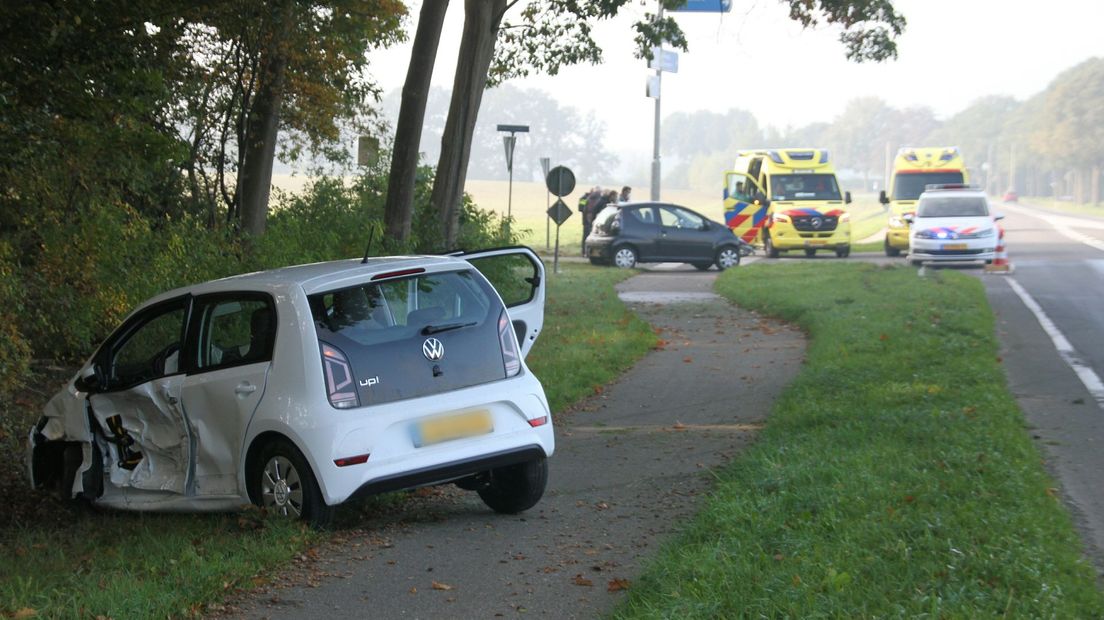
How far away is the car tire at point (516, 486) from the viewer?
7.19 meters

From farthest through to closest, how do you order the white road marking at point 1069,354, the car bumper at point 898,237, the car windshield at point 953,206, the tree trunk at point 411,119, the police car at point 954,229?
the car bumper at point 898,237 → the car windshield at point 953,206 → the police car at point 954,229 → the tree trunk at point 411,119 → the white road marking at point 1069,354

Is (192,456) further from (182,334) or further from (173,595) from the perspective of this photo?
(173,595)

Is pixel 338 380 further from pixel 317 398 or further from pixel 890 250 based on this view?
pixel 890 250

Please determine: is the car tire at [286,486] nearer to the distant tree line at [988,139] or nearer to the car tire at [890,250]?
the car tire at [890,250]

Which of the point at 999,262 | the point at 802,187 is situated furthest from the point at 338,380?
the point at 802,187

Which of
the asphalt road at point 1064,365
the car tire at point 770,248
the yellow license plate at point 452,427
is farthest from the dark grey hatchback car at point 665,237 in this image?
the yellow license plate at point 452,427

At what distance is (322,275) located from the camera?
6855mm

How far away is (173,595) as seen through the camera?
549 centimetres

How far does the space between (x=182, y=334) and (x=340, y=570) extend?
6.47ft

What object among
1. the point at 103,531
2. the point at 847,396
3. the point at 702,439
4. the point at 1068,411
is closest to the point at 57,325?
the point at 103,531

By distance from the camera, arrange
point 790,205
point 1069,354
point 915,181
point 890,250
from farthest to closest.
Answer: point 790,205 → point 915,181 → point 890,250 → point 1069,354

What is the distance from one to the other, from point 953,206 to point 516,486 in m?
23.2

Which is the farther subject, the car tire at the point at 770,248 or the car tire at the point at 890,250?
the car tire at the point at 770,248

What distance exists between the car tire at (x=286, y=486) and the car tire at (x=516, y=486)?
1.11 m
